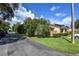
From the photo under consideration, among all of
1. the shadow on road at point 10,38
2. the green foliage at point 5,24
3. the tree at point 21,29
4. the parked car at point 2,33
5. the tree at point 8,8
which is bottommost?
the shadow on road at point 10,38

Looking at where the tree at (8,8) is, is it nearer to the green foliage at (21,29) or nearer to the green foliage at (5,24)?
the green foliage at (5,24)

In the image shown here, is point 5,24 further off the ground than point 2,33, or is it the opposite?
point 5,24

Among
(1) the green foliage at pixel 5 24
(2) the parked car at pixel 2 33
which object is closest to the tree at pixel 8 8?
(1) the green foliage at pixel 5 24

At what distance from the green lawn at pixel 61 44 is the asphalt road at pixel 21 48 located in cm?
5

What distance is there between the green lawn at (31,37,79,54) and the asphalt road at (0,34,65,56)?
0.18 ft

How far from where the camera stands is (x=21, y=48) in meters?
4.33

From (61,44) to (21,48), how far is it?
1.73 ft

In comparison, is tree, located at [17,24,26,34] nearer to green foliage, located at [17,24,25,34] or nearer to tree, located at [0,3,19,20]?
green foliage, located at [17,24,25,34]

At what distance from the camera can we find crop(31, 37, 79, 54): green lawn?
4289 mm

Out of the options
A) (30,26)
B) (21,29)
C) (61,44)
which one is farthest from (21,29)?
(61,44)

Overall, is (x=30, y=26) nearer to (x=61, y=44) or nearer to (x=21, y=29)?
(x=21, y=29)

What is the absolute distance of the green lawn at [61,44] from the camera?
429 cm

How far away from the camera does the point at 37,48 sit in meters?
4.35

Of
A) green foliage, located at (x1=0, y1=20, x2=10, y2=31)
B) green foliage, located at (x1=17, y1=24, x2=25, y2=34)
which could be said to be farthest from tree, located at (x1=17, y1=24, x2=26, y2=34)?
green foliage, located at (x1=0, y1=20, x2=10, y2=31)
